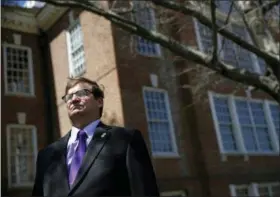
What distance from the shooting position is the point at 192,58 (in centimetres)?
908

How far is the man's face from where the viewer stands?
8.58 ft

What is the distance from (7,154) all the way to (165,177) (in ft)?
20.0

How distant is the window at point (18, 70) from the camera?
15914 mm

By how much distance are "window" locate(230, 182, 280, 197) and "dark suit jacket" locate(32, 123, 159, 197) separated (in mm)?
12456

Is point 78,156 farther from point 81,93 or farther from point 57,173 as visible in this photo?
point 81,93

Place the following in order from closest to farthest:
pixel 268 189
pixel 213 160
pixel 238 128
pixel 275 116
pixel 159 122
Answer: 1. pixel 159 122
2. pixel 213 160
3. pixel 238 128
4. pixel 268 189
5. pixel 275 116

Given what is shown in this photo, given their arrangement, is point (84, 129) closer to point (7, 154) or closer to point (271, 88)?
point (271, 88)

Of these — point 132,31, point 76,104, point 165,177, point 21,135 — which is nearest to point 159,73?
point 165,177

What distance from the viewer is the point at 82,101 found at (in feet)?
8.63

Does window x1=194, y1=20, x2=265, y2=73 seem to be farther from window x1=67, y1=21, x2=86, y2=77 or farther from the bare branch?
the bare branch

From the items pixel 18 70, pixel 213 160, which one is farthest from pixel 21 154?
pixel 213 160

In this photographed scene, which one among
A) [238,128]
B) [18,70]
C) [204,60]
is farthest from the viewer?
[18,70]

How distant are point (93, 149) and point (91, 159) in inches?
3.2

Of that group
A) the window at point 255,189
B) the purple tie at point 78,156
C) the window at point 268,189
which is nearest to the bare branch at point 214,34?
the purple tie at point 78,156
